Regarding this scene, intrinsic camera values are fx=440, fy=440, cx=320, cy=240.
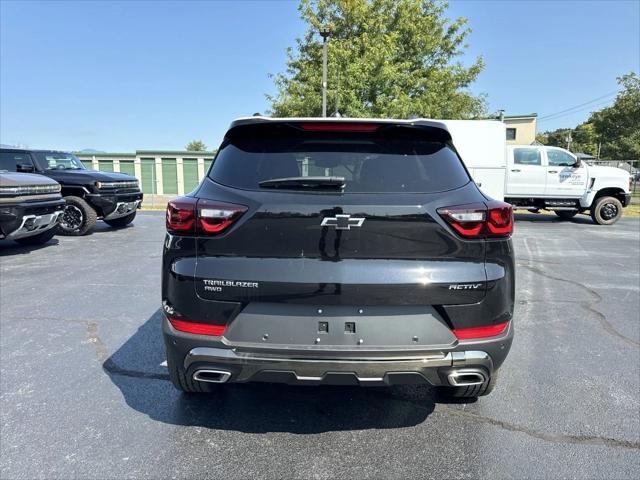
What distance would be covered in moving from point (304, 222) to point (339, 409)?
4.55 ft

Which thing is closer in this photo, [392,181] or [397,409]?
[392,181]

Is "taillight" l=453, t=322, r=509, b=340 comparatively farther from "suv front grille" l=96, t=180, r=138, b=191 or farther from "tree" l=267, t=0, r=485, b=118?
"tree" l=267, t=0, r=485, b=118

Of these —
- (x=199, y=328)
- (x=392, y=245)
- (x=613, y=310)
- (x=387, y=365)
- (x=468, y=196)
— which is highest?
(x=468, y=196)

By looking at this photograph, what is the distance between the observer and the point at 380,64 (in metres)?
17.1

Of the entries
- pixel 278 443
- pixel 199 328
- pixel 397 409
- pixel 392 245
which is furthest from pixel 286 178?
pixel 397 409

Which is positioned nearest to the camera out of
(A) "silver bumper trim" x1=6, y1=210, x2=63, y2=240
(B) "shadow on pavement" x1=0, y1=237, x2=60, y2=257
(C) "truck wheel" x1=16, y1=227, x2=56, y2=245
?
(A) "silver bumper trim" x1=6, y1=210, x2=63, y2=240

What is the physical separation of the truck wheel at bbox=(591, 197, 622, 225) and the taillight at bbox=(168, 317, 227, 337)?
14.8m

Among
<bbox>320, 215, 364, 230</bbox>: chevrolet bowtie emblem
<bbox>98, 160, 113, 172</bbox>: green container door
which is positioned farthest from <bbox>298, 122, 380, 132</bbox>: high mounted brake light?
<bbox>98, 160, 113, 172</bbox>: green container door

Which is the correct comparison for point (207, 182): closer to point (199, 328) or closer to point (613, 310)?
point (199, 328)

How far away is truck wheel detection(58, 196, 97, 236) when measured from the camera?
986 cm

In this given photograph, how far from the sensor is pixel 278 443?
98.2 inches

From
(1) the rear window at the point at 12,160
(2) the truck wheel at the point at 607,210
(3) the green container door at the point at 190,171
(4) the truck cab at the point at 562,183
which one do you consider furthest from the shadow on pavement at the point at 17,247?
(3) the green container door at the point at 190,171

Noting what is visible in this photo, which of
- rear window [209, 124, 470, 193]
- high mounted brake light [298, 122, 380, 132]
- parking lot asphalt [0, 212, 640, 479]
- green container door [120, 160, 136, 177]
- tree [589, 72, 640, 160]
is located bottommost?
parking lot asphalt [0, 212, 640, 479]

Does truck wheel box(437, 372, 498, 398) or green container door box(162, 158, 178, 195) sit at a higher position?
green container door box(162, 158, 178, 195)
